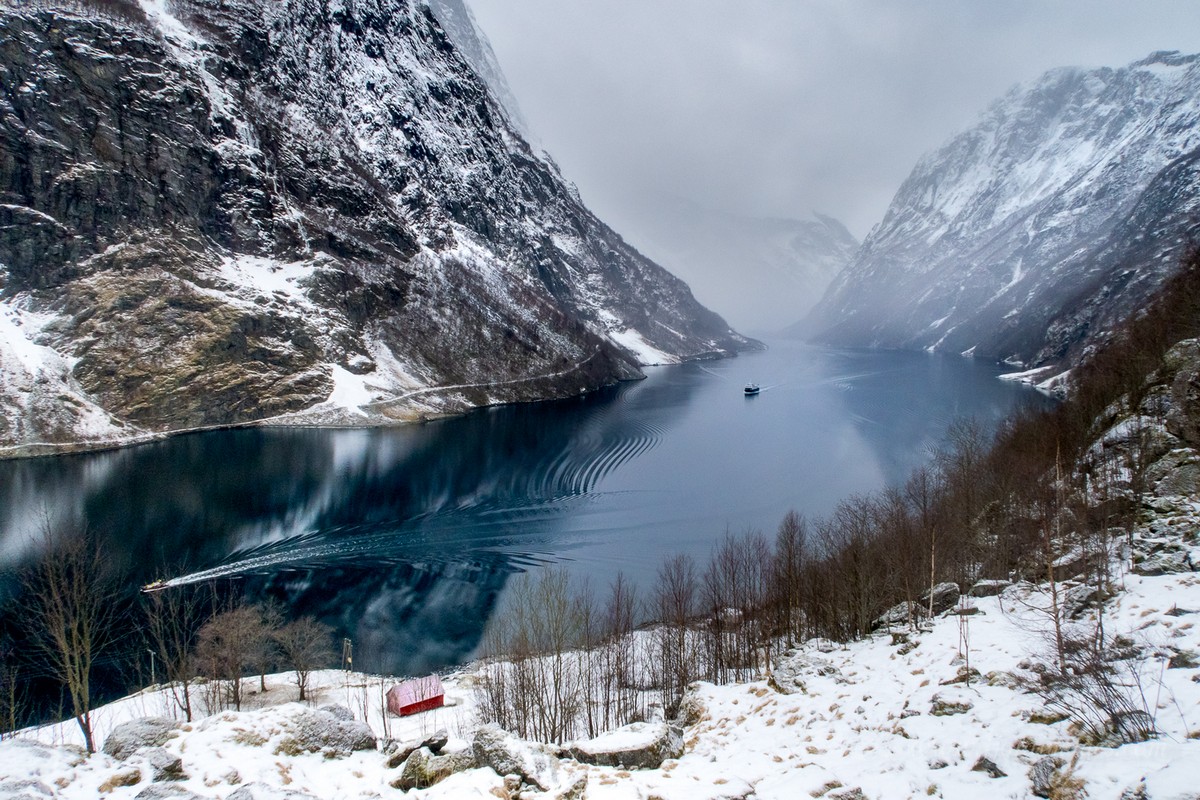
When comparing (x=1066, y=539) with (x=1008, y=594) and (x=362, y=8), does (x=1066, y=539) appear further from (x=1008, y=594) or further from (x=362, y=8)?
(x=362, y=8)

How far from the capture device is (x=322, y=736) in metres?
13.5

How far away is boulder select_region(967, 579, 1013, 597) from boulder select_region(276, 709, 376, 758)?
18.9 metres

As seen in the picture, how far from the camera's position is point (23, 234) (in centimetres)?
8338

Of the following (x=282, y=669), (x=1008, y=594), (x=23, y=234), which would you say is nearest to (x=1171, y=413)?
(x=1008, y=594)

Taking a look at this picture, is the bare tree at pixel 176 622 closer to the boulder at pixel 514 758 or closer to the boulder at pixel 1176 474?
the boulder at pixel 514 758

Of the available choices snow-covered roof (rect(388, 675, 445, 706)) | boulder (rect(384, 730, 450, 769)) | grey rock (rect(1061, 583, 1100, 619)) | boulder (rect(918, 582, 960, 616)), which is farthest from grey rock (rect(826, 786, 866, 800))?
snow-covered roof (rect(388, 675, 445, 706))

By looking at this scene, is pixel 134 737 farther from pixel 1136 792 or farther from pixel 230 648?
pixel 1136 792

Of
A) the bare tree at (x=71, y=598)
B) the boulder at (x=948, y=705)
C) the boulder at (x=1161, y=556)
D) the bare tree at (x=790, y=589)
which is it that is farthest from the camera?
the bare tree at (x=790, y=589)

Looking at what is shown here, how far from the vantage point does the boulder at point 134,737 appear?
12.1 meters

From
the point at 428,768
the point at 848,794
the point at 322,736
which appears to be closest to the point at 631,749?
the point at 428,768

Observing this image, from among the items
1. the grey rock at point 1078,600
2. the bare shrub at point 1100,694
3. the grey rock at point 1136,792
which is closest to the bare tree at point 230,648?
the bare shrub at point 1100,694

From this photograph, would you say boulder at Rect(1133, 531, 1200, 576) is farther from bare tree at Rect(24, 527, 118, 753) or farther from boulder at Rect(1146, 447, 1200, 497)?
bare tree at Rect(24, 527, 118, 753)

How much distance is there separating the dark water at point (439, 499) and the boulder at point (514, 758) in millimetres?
19218

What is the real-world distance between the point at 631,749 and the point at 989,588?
13334 millimetres
